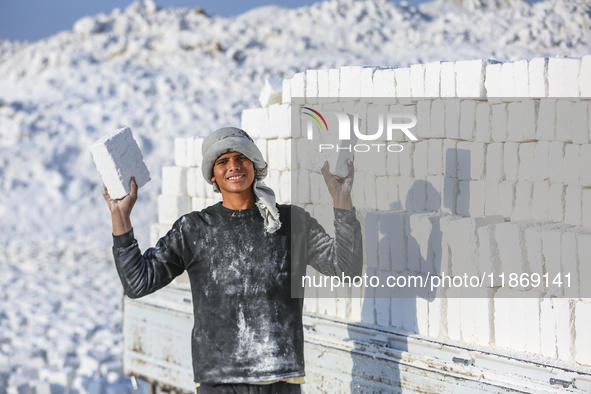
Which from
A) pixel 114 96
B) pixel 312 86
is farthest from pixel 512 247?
pixel 114 96

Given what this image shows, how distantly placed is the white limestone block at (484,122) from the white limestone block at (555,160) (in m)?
0.37

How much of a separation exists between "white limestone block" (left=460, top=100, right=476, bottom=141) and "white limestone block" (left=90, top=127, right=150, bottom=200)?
2031 mm

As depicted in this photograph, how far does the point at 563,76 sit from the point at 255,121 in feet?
7.58

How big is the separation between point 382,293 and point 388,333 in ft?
0.98

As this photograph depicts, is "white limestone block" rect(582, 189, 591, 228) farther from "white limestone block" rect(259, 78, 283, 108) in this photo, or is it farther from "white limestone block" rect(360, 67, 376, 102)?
"white limestone block" rect(259, 78, 283, 108)

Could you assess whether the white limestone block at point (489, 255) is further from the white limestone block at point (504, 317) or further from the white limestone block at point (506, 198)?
the white limestone block at point (506, 198)

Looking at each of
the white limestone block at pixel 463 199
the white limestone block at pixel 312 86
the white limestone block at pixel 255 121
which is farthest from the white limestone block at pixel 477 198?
the white limestone block at pixel 255 121

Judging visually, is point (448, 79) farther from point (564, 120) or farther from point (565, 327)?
point (565, 327)

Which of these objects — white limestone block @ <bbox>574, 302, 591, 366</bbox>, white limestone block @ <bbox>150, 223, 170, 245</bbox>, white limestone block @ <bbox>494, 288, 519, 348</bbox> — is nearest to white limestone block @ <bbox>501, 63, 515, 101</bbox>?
white limestone block @ <bbox>494, 288, 519, 348</bbox>

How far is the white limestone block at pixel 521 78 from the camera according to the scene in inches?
138

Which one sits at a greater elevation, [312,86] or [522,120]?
[312,86]

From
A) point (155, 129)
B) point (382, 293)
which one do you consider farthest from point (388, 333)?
point (155, 129)

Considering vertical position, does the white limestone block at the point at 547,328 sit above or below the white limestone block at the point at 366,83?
below

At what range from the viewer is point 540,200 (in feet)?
11.7
